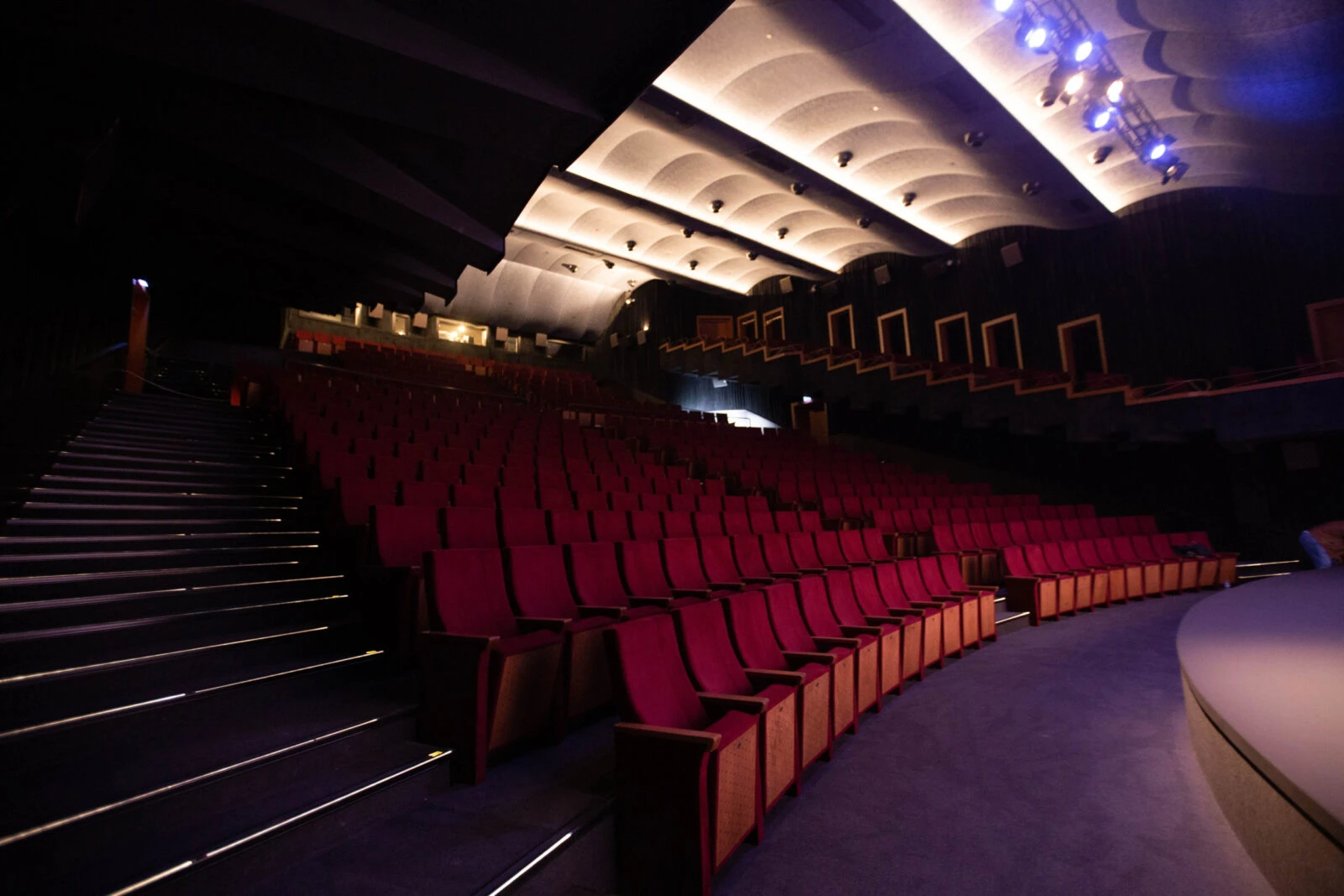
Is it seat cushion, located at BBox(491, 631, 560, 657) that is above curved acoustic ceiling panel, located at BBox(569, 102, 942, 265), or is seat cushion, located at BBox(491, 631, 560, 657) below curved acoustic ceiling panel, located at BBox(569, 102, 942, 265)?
below

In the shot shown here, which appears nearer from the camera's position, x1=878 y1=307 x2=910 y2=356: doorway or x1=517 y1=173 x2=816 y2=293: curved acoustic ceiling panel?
x1=517 y1=173 x2=816 y2=293: curved acoustic ceiling panel

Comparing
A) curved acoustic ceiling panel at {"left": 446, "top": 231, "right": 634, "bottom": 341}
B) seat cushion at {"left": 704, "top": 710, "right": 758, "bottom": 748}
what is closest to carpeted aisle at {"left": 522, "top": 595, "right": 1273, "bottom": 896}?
seat cushion at {"left": 704, "top": 710, "right": 758, "bottom": 748}

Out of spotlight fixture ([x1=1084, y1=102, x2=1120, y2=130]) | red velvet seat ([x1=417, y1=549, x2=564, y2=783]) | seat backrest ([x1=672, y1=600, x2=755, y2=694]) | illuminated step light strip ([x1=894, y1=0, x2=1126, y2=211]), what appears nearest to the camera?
red velvet seat ([x1=417, y1=549, x2=564, y2=783])

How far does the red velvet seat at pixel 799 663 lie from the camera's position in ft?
3.42

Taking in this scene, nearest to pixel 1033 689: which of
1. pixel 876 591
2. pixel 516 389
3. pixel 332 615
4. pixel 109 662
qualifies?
pixel 876 591

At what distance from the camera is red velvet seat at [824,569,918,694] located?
1448 millimetres

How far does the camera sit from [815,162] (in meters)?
4.80

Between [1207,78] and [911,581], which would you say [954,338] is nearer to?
[1207,78]

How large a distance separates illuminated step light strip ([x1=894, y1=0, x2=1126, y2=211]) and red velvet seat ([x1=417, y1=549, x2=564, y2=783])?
349 cm

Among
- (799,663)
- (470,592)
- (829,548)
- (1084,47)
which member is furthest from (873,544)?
(1084,47)

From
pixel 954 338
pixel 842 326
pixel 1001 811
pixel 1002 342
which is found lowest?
pixel 1001 811

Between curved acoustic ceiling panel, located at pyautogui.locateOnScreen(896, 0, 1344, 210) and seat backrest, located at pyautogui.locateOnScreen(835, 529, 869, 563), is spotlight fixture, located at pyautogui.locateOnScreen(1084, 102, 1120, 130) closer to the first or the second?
curved acoustic ceiling panel, located at pyautogui.locateOnScreen(896, 0, 1344, 210)

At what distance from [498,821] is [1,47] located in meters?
2.36

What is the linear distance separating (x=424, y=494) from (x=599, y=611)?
2.03 feet
